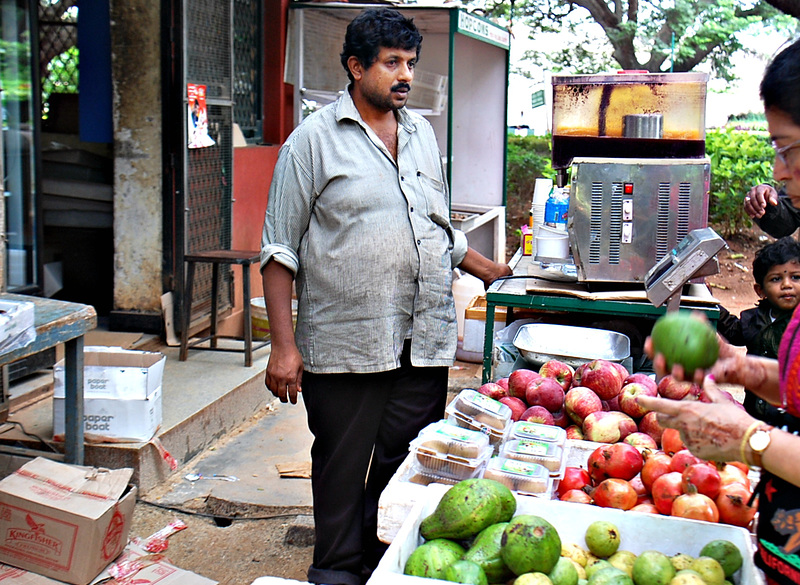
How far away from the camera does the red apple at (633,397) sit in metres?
2.75

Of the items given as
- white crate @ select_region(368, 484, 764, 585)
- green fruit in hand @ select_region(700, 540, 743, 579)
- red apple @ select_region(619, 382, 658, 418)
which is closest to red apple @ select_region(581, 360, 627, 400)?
red apple @ select_region(619, 382, 658, 418)

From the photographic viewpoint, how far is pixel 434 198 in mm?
3035

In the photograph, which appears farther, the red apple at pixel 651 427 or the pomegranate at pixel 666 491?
the red apple at pixel 651 427

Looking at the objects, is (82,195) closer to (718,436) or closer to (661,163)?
(661,163)

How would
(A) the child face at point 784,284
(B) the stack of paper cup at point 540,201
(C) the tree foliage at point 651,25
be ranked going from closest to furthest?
(A) the child face at point 784,284 < (B) the stack of paper cup at point 540,201 < (C) the tree foliage at point 651,25

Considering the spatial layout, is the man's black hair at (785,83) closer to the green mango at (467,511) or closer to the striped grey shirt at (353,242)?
the green mango at (467,511)

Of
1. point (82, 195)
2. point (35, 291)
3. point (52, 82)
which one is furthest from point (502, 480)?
point (52, 82)

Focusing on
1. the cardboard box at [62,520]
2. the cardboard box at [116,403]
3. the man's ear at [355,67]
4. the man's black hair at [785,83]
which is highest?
the man's ear at [355,67]

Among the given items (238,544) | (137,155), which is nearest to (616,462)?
(238,544)

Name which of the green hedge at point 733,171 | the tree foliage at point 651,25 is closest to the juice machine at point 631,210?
the green hedge at point 733,171

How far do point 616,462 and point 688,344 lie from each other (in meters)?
0.60

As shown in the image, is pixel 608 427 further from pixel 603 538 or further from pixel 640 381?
pixel 603 538

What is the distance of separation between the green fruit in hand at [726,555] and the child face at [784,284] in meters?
2.32

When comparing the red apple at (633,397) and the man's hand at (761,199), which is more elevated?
the man's hand at (761,199)
